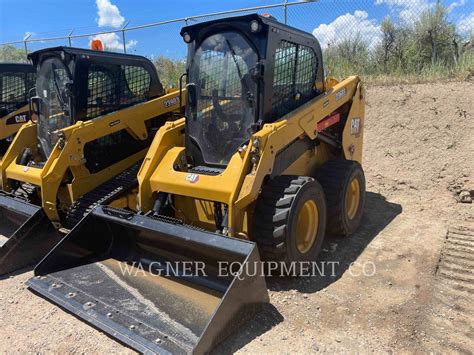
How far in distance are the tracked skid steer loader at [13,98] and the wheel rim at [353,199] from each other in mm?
5365

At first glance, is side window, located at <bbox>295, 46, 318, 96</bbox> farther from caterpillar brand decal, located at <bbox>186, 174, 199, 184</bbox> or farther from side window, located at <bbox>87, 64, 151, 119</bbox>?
side window, located at <bbox>87, 64, 151, 119</bbox>

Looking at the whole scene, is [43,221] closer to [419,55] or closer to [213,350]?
[213,350]

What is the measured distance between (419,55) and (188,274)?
852cm

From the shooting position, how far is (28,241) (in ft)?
14.3

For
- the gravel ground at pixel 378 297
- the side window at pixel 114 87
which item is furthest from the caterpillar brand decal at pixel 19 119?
the gravel ground at pixel 378 297

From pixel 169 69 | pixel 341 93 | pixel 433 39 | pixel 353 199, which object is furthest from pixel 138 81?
pixel 169 69

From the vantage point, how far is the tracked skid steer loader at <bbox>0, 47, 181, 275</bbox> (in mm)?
4785

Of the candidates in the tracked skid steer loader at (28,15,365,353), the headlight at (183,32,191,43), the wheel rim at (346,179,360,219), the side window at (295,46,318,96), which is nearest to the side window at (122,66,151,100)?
the tracked skid steer loader at (28,15,365,353)

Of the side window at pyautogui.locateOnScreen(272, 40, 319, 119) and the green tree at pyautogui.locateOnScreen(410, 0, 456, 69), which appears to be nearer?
the side window at pyautogui.locateOnScreen(272, 40, 319, 119)

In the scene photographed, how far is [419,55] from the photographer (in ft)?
32.7

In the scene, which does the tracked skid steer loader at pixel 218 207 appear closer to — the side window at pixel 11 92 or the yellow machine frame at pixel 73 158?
the yellow machine frame at pixel 73 158

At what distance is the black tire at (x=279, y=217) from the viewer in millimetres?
3570

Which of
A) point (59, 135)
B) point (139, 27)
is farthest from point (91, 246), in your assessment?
point (139, 27)

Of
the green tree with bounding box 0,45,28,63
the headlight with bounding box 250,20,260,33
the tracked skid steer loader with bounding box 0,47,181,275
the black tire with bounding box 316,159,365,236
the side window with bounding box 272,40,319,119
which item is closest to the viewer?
the headlight with bounding box 250,20,260,33
